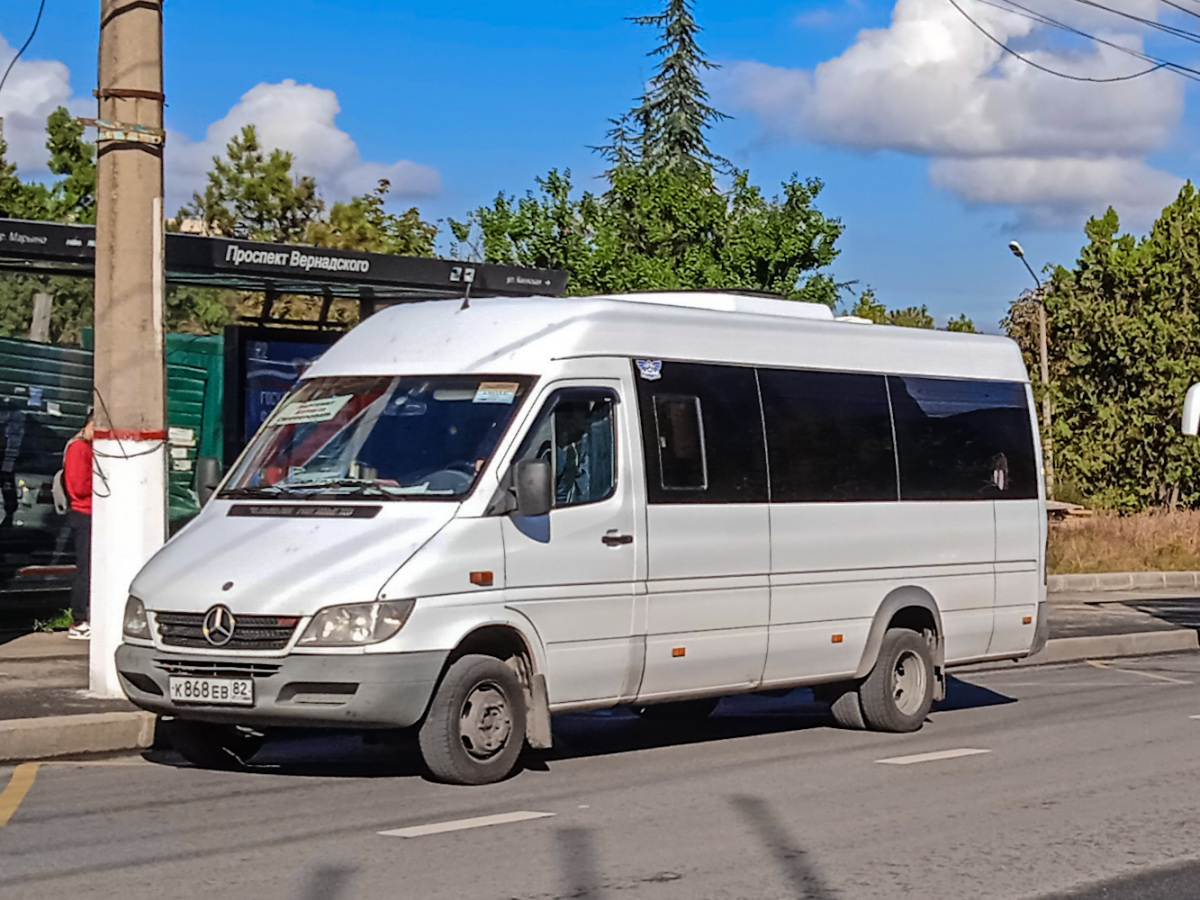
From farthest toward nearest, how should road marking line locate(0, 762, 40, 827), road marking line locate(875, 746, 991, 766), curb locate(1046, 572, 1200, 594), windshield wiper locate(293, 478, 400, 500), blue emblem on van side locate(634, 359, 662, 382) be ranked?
1. curb locate(1046, 572, 1200, 594)
2. road marking line locate(875, 746, 991, 766)
3. blue emblem on van side locate(634, 359, 662, 382)
4. windshield wiper locate(293, 478, 400, 500)
5. road marking line locate(0, 762, 40, 827)

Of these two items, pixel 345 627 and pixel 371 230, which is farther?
pixel 371 230

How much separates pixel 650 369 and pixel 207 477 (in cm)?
263

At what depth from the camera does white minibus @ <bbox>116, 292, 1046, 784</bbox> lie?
373 inches

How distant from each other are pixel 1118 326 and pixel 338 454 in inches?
1195

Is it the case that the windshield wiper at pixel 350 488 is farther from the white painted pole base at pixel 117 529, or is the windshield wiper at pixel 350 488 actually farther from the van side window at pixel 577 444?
the white painted pole base at pixel 117 529

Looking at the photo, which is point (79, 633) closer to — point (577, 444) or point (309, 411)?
point (309, 411)

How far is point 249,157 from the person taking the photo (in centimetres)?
3400

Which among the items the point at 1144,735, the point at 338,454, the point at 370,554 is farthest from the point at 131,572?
the point at 1144,735

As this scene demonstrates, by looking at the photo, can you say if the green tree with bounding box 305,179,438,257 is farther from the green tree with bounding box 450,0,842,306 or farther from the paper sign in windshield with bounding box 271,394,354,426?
the paper sign in windshield with bounding box 271,394,354,426

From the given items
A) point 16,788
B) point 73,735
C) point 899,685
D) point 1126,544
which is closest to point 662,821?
point 16,788

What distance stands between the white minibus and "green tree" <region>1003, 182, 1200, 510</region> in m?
25.9

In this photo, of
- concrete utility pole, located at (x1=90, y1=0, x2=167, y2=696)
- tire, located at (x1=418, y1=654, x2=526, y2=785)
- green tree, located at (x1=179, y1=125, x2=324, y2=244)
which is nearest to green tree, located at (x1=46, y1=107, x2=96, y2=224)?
green tree, located at (x1=179, y1=125, x2=324, y2=244)

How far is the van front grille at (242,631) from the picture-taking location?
368 inches

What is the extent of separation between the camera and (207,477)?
36.4 feet
